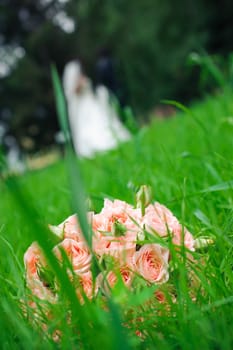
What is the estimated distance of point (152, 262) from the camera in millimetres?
841

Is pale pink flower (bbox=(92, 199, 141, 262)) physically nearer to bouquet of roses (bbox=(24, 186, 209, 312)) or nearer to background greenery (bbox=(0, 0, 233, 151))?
bouquet of roses (bbox=(24, 186, 209, 312))

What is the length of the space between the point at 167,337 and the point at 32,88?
941 inches

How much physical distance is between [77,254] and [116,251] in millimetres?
69

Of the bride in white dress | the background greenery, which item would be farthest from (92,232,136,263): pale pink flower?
the background greenery

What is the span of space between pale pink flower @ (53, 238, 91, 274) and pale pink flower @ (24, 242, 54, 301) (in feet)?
0.12

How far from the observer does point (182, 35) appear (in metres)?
19.9

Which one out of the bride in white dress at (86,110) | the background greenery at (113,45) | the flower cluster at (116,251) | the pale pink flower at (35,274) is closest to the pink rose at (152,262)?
the flower cluster at (116,251)

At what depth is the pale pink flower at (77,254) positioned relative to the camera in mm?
831

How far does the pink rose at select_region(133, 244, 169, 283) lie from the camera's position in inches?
32.0

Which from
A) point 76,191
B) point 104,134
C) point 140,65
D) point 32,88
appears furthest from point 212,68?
point 32,88

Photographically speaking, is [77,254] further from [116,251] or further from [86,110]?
[86,110]

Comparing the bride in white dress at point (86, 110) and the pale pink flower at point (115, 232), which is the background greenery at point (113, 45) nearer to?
the bride in white dress at point (86, 110)

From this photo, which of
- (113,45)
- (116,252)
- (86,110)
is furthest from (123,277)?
(113,45)

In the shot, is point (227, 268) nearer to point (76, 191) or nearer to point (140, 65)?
point (76, 191)
